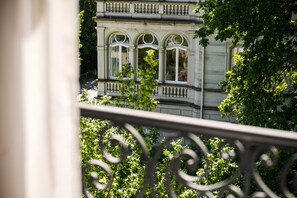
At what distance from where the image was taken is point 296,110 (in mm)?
11461

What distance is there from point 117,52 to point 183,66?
10.5ft

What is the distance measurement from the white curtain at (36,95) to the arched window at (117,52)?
22.8 meters

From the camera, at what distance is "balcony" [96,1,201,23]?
2294cm

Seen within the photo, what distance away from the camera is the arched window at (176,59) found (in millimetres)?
23641

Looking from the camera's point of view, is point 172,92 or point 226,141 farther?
point 172,92

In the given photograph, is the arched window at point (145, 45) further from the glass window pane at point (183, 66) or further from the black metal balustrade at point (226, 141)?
the black metal balustrade at point (226, 141)

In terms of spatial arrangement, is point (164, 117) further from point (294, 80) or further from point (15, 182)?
point (294, 80)

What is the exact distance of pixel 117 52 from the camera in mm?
24609

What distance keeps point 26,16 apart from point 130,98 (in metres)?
9.86

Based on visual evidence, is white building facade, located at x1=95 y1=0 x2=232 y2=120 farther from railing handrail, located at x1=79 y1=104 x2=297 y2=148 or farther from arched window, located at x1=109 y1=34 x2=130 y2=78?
railing handrail, located at x1=79 y1=104 x2=297 y2=148

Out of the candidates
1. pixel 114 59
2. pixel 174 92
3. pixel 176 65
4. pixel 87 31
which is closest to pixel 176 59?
pixel 176 65

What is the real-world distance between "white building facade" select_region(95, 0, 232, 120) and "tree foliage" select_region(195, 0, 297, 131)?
10.2 m

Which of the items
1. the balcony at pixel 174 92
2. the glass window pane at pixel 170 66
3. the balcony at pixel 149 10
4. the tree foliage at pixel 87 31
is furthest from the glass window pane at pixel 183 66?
the tree foliage at pixel 87 31

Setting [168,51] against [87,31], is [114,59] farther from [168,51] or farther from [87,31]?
[87,31]
